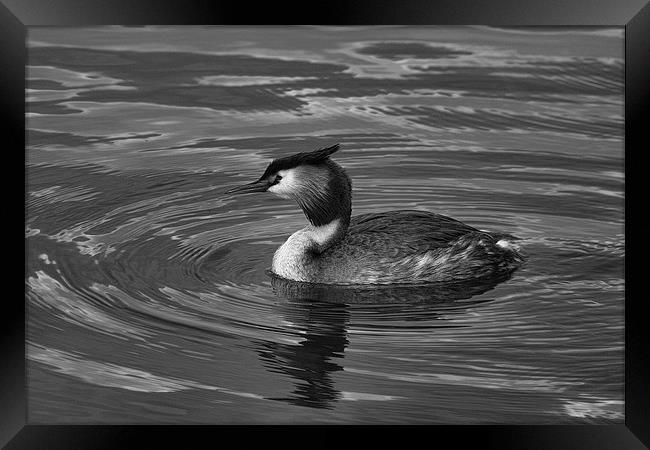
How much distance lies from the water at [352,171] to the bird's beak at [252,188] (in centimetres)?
45

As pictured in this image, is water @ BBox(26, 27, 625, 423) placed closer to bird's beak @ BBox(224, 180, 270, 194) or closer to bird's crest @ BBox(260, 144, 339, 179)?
bird's crest @ BBox(260, 144, 339, 179)

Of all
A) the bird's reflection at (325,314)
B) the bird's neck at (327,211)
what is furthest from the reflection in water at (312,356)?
the bird's neck at (327,211)

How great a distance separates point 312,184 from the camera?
9086mm

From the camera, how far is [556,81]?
8188 millimetres

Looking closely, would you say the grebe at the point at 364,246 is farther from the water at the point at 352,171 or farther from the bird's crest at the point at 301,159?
the water at the point at 352,171

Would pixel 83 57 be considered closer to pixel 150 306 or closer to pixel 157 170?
pixel 157 170

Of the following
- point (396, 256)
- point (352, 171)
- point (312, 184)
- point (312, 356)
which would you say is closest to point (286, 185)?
point (312, 184)

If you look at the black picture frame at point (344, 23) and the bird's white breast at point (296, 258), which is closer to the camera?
the black picture frame at point (344, 23)

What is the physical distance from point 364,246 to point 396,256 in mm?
176

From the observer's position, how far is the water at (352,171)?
7.92 m

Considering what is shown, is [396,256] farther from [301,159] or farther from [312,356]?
[312,356]

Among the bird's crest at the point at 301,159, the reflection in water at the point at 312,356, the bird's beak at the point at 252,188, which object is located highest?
the bird's crest at the point at 301,159

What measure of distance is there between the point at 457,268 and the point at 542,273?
0.64 m

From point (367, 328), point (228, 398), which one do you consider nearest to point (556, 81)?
point (367, 328)
